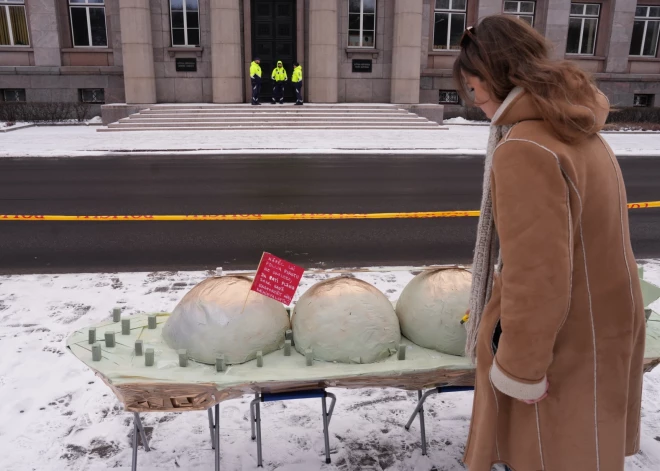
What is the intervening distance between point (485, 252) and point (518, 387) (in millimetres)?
524

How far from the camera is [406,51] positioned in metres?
25.3

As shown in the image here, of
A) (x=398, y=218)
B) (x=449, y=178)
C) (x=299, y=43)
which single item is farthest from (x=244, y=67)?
(x=398, y=218)

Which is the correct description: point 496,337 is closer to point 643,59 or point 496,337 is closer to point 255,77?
point 255,77

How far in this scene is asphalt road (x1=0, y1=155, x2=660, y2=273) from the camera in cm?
715

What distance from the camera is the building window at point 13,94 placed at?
88.1 ft

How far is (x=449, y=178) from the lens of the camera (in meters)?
12.7

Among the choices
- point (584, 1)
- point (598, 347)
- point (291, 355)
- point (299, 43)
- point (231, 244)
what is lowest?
point (231, 244)

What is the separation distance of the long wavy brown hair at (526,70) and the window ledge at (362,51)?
82.3 ft

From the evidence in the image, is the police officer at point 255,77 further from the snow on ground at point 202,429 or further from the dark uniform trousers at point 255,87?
the snow on ground at point 202,429

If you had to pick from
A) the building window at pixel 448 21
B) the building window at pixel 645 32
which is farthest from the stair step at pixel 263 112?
the building window at pixel 645 32

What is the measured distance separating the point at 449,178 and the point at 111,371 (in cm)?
1074

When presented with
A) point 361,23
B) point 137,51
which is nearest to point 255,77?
point 137,51

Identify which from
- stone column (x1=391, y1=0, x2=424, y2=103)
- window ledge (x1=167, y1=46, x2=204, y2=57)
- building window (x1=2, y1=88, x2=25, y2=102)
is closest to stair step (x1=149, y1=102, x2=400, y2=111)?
stone column (x1=391, y1=0, x2=424, y2=103)

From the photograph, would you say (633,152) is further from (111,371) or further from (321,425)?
(111,371)
